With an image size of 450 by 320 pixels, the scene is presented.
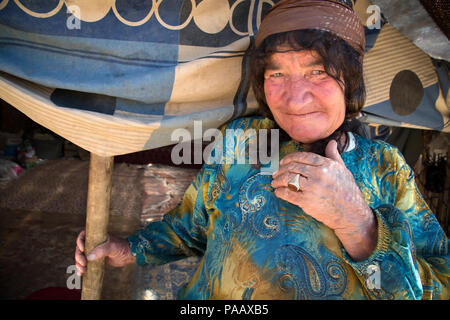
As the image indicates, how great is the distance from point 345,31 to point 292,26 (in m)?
0.18

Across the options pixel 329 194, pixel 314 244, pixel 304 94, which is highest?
pixel 304 94

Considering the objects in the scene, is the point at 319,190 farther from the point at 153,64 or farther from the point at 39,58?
the point at 39,58

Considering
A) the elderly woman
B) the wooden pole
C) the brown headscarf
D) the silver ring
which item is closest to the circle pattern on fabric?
the elderly woman

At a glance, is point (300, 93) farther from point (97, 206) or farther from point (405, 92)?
→ point (97, 206)

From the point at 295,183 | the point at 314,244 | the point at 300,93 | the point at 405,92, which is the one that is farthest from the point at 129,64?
the point at 405,92

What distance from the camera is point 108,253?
1.44 meters

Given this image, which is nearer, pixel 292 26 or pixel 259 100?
pixel 292 26

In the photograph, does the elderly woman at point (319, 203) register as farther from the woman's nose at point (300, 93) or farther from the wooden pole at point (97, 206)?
the wooden pole at point (97, 206)

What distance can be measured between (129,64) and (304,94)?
0.64 metres

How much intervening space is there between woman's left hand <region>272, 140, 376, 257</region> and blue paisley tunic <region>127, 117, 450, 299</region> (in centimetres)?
6

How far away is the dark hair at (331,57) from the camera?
1071mm
